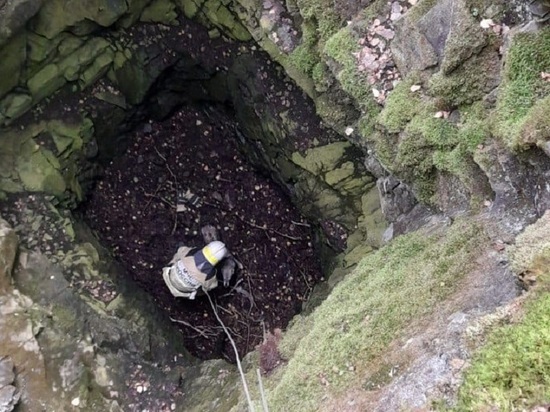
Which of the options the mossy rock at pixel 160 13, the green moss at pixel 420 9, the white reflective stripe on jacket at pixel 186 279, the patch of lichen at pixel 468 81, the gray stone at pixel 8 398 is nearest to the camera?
the patch of lichen at pixel 468 81

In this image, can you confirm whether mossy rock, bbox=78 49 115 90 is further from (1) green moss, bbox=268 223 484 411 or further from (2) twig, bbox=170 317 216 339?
(1) green moss, bbox=268 223 484 411

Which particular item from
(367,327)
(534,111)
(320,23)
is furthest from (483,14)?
(367,327)

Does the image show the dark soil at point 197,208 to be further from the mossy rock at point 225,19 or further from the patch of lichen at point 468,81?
the patch of lichen at point 468,81

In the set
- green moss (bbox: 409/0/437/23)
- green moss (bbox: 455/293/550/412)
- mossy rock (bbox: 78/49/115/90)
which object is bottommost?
green moss (bbox: 455/293/550/412)

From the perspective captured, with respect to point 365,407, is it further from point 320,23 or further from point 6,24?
point 6,24

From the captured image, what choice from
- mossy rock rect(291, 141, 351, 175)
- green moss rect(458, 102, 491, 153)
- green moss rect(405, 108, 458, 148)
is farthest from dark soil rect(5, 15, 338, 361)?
green moss rect(458, 102, 491, 153)

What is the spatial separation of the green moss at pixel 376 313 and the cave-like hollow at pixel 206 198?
267 centimetres

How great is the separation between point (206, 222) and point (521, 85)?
479 centimetres

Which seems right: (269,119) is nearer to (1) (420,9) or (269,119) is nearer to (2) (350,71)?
(2) (350,71)

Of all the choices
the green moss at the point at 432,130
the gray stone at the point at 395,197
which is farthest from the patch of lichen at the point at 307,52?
the green moss at the point at 432,130

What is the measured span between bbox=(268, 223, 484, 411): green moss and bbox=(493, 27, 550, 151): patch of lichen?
641mm

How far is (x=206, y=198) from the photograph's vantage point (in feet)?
23.2

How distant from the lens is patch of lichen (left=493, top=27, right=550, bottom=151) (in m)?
2.85

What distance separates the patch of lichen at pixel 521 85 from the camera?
9.36ft
